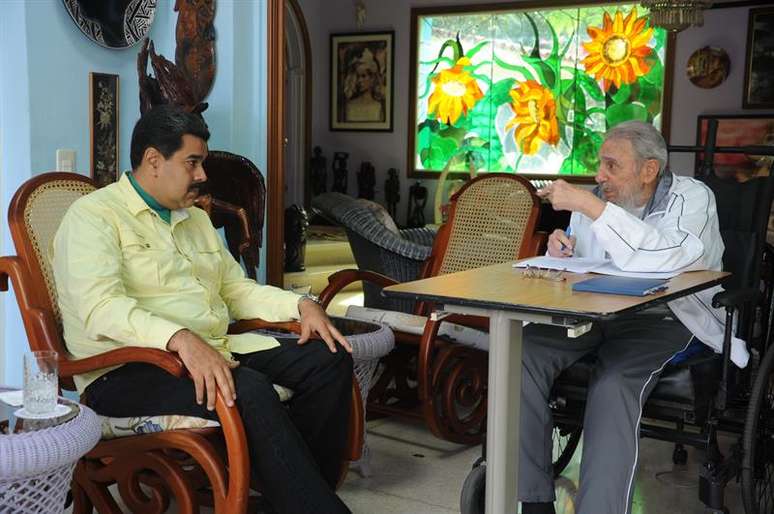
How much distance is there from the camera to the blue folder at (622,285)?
220cm

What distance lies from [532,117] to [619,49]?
1075 millimetres

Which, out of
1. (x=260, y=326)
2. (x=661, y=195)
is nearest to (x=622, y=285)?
(x=661, y=195)

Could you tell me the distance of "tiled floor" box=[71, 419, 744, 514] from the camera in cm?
304

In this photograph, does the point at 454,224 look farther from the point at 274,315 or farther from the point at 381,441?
the point at 274,315

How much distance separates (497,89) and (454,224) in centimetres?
620

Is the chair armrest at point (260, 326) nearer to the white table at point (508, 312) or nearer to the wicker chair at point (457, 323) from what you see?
the white table at point (508, 312)

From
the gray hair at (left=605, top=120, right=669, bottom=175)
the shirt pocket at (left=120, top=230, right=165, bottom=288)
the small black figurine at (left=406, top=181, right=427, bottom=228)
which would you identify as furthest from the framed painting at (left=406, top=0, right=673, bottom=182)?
the shirt pocket at (left=120, top=230, right=165, bottom=288)

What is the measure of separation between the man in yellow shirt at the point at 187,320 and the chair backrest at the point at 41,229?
81 millimetres

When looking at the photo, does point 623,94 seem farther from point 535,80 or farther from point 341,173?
point 341,173

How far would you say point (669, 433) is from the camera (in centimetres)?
261

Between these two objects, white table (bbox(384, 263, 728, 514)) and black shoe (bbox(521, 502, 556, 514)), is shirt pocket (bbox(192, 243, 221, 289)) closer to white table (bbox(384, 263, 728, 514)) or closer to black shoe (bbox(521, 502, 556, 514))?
white table (bbox(384, 263, 728, 514))

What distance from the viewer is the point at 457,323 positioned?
367cm

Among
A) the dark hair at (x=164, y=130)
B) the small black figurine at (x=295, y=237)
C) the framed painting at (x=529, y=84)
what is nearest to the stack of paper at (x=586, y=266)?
the dark hair at (x=164, y=130)

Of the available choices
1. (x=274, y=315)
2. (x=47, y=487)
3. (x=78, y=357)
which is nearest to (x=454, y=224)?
(x=274, y=315)
